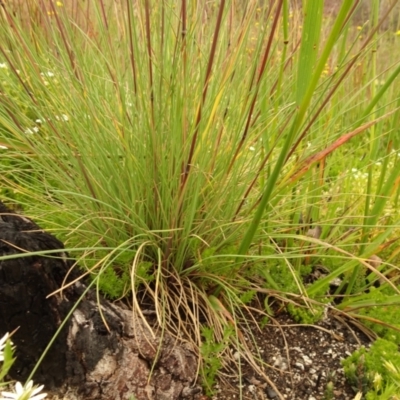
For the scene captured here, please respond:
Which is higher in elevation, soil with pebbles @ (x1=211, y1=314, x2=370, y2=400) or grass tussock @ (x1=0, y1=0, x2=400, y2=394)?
grass tussock @ (x1=0, y1=0, x2=400, y2=394)

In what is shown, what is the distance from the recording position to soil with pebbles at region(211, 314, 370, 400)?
1.35m

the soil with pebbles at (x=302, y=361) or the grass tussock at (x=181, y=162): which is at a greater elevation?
the grass tussock at (x=181, y=162)

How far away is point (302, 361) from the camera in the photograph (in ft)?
4.76

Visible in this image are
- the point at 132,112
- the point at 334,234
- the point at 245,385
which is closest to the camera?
the point at 245,385

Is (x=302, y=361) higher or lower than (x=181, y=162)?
lower

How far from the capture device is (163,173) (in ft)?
4.49

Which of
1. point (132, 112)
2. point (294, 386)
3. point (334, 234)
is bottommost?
point (294, 386)

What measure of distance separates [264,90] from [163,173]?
430 mm

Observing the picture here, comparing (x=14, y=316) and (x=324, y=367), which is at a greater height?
(x=14, y=316)

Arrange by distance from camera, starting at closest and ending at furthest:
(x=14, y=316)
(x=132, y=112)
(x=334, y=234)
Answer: (x=14, y=316) < (x=132, y=112) < (x=334, y=234)

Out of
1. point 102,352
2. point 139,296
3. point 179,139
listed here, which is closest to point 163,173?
point 179,139

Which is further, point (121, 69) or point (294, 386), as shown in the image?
point (121, 69)

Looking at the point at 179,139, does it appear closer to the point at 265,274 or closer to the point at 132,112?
the point at 132,112

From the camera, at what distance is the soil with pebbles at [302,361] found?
1350mm
